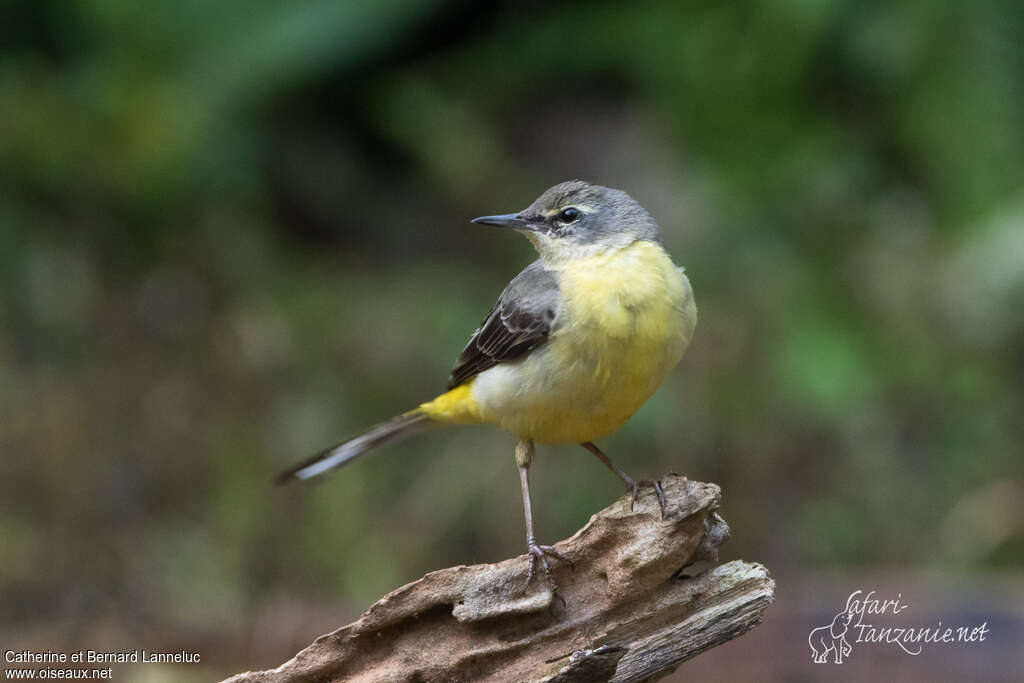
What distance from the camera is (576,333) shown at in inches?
185

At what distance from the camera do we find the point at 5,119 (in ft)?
29.8

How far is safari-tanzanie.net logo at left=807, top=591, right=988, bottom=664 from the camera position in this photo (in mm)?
5969

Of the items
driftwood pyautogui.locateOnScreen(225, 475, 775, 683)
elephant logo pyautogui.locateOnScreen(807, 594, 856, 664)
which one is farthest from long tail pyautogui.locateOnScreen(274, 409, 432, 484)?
elephant logo pyautogui.locateOnScreen(807, 594, 856, 664)

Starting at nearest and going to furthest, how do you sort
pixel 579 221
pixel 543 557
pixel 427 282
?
pixel 543 557, pixel 579 221, pixel 427 282

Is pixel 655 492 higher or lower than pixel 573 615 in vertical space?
higher

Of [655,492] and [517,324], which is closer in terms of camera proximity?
[655,492]

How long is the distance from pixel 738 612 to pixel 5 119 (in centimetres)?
761

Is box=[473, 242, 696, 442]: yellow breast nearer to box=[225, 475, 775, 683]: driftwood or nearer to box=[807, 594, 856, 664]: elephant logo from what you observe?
box=[225, 475, 775, 683]: driftwood

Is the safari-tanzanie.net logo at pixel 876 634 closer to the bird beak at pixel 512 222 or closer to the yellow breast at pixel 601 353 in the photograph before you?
the yellow breast at pixel 601 353

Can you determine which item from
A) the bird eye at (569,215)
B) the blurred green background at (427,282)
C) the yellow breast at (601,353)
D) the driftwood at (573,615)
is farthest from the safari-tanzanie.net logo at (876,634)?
the bird eye at (569,215)

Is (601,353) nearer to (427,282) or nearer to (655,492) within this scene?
(655,492)

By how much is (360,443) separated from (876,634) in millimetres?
3045

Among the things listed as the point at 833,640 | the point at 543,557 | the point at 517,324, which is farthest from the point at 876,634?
the point at 517,324

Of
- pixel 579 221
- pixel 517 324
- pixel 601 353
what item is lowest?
pixel 601 353
